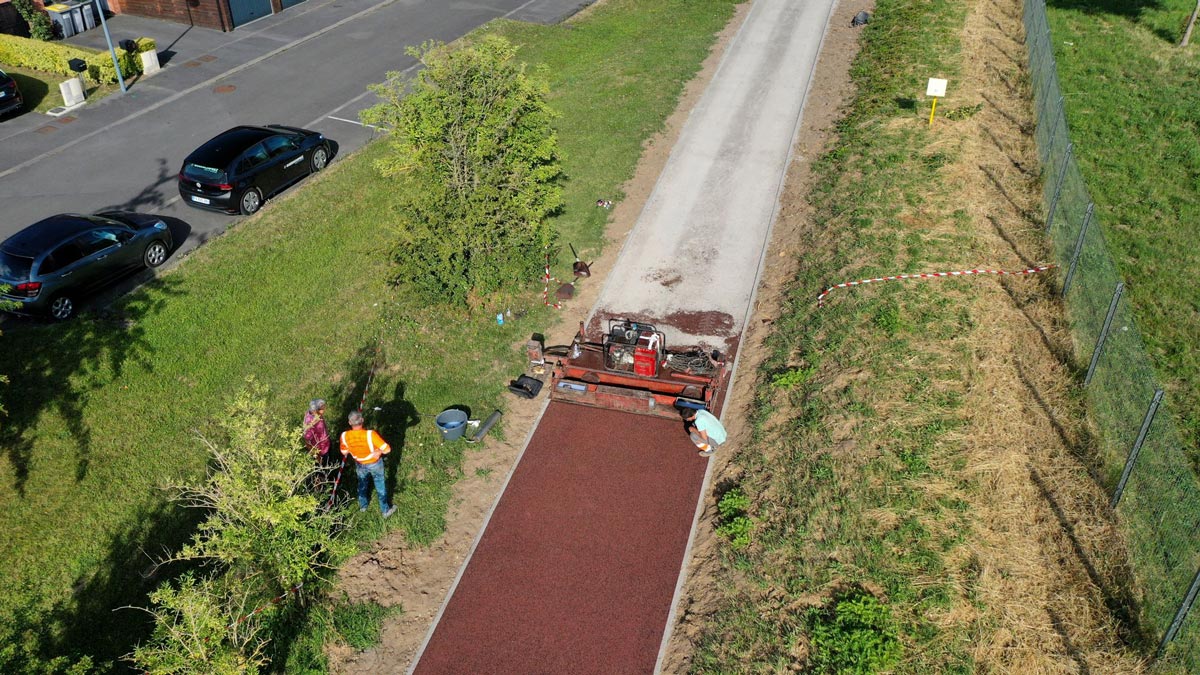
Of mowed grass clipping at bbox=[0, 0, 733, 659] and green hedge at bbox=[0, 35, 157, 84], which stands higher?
green hedge at bbox=[0, 35, 157, 84]

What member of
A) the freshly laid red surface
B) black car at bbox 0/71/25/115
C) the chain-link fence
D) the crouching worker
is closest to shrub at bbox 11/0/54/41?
black car at bbox 0/71/25/115

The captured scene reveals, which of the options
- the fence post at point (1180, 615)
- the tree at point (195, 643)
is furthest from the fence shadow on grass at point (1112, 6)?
the tree at point (195, 643)

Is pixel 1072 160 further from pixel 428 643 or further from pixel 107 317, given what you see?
pixel 107 317

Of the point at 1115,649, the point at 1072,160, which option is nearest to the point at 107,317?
the point at 1115,649

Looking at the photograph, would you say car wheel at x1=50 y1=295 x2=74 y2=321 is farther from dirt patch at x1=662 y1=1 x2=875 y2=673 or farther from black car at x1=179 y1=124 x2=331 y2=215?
dirt patch at x1=662 y1=1 x2=875 y2=673

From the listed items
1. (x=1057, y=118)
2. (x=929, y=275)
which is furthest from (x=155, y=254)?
(x=1057, y=118)

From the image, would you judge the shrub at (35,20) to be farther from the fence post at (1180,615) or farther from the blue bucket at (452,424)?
the fence post at (1180,615)

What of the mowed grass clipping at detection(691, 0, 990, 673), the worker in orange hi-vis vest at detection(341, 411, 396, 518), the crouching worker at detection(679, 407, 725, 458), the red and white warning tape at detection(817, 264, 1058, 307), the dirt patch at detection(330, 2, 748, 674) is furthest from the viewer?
the red and white warning tape at detection(817, 264, 1058, 307)
